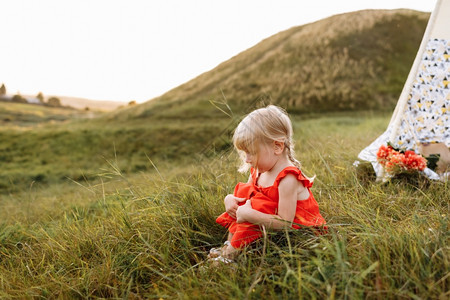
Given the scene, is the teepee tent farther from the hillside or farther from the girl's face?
the hillside

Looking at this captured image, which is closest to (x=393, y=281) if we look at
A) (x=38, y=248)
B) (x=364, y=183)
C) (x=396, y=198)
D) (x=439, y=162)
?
(x=396, y=198)

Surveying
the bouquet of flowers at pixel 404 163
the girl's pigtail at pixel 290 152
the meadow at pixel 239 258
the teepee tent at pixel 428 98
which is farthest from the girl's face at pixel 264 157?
the teepee tent at pixel 428 98

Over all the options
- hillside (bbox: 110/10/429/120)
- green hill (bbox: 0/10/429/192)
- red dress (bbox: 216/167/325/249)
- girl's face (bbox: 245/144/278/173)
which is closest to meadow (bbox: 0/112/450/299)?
red dress (bbox: 216/167/325/249)

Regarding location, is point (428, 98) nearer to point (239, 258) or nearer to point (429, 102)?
point (429, 102)

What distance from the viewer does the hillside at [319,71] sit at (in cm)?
1736

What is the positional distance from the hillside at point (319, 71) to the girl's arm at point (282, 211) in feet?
46.5

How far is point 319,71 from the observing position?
1823 cm

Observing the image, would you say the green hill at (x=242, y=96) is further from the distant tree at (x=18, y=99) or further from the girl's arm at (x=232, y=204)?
the girl's arm at (x=232, y=204)

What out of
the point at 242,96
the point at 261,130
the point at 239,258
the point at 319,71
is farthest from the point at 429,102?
the point at 319,71

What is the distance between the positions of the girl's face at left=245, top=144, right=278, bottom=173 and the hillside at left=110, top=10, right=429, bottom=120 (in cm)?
1402

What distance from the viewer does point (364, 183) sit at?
14.0ft

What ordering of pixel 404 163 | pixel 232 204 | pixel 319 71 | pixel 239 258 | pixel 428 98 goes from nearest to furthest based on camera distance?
pixel 239 258 → pixel 232 204 → pixel 404 163 → pixel 428 98 → pixel 319 71

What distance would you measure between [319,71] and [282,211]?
16.8m

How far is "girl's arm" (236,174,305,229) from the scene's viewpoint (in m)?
2.44
